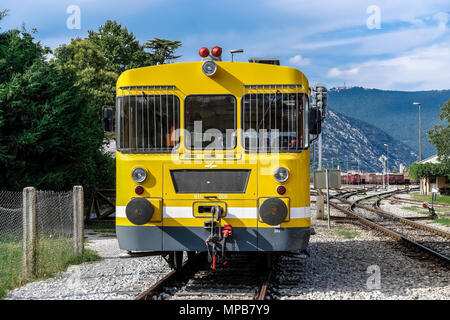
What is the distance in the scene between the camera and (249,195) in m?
7.60

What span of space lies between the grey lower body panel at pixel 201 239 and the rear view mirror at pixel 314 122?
1425 mm

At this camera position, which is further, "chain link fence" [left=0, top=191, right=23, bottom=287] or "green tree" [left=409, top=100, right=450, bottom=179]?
"green tree" [left=409, top=100, right=450, bottom=179]

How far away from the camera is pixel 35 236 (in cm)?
930

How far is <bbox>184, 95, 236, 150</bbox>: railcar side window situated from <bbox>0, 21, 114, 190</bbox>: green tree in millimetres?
7722

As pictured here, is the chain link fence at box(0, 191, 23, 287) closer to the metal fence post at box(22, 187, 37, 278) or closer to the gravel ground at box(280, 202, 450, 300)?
the metal fence post at box(22, 187, 37, 278)

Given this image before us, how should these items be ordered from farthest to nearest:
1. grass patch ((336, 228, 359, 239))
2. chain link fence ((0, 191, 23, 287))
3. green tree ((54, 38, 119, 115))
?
1. green tree ((54, 38, 119, 115))
2. grass patch ((336, 228, 359, 239))
3. chain link fence ((0, 191, 23, 287))

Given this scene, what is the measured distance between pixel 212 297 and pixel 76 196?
5.26 meters

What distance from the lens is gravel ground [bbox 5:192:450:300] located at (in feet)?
25.3

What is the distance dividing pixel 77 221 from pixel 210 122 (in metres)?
4.96

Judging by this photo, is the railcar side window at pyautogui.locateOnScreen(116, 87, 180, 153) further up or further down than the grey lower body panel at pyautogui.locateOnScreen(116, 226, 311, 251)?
further up

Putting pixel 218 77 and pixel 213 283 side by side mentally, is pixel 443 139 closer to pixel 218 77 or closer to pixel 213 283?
pixel 213 283

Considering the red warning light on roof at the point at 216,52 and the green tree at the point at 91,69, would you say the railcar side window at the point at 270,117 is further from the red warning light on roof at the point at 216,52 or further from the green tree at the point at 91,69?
the green tree at the point at 91,69

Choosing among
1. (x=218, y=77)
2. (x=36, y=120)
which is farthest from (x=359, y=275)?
(x=36, y=120)

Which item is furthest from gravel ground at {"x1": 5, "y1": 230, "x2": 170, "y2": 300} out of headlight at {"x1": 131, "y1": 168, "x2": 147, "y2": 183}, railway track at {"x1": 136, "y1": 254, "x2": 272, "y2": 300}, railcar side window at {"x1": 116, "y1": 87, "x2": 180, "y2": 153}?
railcar side window at {"x1": 116, "y1": 87, "x2": 180, "y2": 153}
